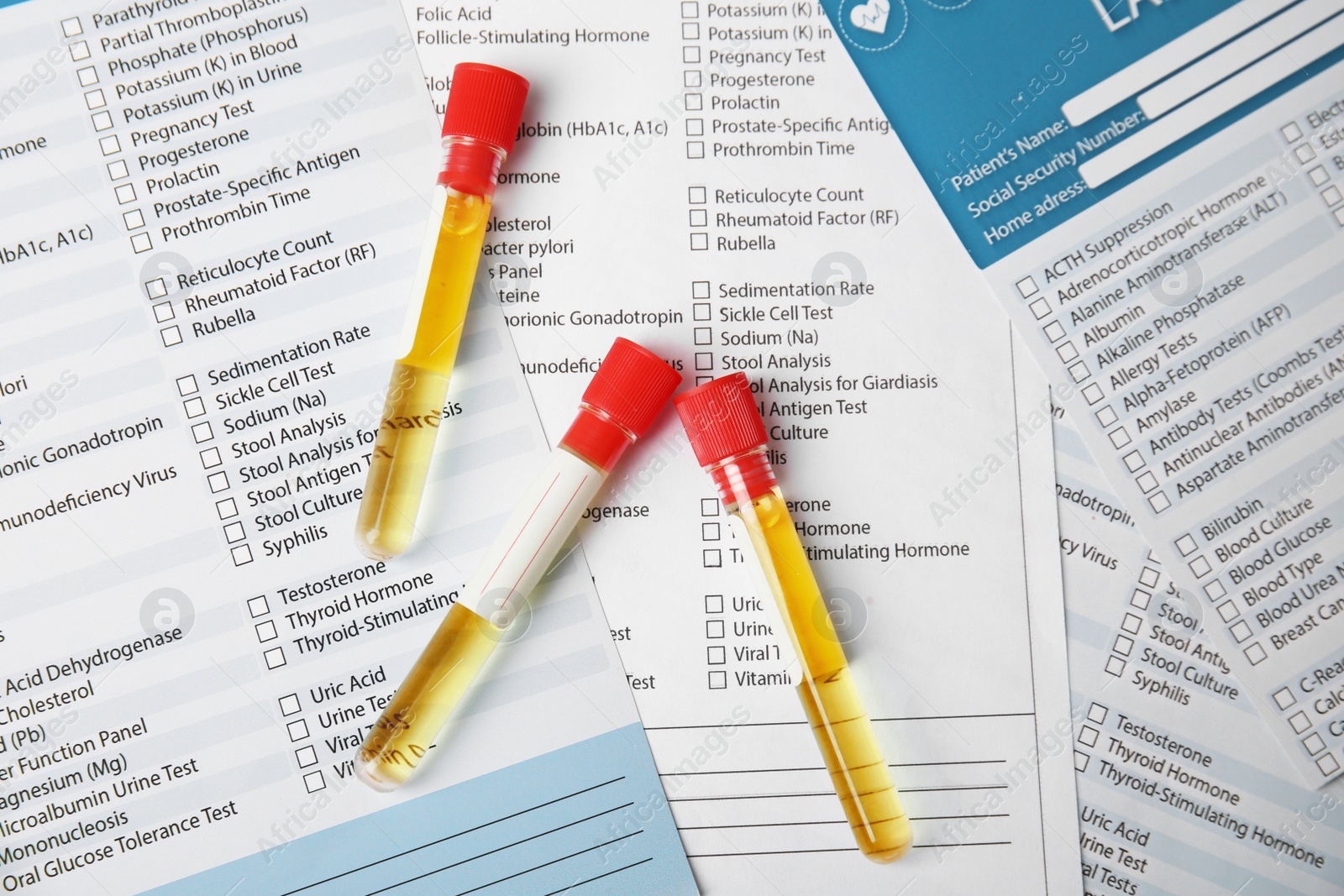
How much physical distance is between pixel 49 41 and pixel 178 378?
26cm

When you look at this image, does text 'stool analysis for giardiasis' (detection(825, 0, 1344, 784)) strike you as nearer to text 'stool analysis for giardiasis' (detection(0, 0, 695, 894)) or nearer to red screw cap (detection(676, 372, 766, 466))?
red screw cap (detection(676, 372, 766, 466))

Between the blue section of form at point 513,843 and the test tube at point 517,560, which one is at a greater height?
the test tube at point 517,560

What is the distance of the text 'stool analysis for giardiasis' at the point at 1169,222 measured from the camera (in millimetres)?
675

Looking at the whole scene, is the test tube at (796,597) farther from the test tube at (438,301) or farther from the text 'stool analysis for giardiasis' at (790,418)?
the test tube at (438,301)

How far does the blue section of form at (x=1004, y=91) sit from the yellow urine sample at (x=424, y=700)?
17.8 inches

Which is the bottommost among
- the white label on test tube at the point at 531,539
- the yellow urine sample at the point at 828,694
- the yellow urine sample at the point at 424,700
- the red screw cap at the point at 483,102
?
the yellow urine sample at the point at 828,694

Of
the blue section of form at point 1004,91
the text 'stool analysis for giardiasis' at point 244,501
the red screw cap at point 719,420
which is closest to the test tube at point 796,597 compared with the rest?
the red screw cap at point 719,420

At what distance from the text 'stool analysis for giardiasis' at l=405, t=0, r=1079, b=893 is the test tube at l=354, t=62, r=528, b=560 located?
3 centimetres

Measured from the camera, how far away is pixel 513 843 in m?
0.64

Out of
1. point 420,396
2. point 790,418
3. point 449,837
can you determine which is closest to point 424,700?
point 449,837

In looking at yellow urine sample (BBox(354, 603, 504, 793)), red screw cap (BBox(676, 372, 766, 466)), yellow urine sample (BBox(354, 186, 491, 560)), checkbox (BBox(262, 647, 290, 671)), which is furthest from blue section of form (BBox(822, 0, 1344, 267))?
checkbox (BBox(262, 647, 290, 671))

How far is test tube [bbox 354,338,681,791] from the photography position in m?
0.61

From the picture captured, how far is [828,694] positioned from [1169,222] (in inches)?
16.9

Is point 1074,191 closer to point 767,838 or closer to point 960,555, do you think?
point 960,555
